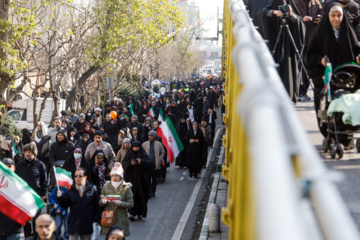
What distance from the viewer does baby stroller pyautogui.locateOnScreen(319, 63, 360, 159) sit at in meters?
6.64

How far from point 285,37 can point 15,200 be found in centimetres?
428

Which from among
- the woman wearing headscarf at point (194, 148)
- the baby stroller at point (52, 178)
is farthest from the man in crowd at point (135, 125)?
the baby stroller at point (52, 178)

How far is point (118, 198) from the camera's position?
1031cm

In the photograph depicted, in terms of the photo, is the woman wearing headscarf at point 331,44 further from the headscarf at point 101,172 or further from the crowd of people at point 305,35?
the headscarf at point 101,172

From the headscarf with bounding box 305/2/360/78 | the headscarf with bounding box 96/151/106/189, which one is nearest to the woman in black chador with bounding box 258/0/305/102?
the headscarf with bounding box 305/2/360/78

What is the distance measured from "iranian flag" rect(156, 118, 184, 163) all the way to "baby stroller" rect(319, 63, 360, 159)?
1230 centimetres

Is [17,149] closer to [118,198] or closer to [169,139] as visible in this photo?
[169,139]

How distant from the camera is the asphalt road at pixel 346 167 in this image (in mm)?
4726

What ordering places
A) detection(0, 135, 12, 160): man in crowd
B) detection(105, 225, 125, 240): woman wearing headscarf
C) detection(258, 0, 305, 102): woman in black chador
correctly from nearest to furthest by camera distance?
1. detection(105, 225, 125, 240): woman wearing headscarf
2. detection(258, 0, 305, 102): woman in black chador
3. detection(0, 135, 12, 160): man in crowd

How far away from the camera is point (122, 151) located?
1434cm

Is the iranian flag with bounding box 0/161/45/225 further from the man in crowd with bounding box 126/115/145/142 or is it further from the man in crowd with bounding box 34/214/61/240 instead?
the man in crowd with bounding box 126/115/145/142

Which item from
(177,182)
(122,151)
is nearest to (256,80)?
(122,151)

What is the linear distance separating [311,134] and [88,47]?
67.5ft

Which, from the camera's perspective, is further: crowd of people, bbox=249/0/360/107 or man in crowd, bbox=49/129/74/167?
man in crowd, bbox=49/129/74/167
